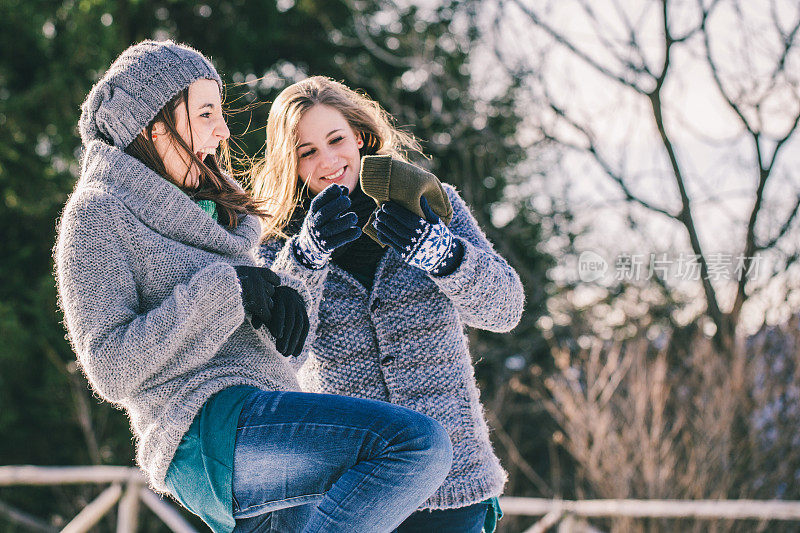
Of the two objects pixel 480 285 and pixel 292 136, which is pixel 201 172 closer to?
pixel 292 136

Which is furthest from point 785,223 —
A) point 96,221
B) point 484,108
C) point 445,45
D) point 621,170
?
point 96,221

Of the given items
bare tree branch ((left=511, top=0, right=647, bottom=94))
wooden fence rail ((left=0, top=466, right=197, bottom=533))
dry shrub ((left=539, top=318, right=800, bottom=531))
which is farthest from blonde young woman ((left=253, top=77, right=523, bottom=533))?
bare tree branch ((left=511, top=0, right=647, bottom=94))

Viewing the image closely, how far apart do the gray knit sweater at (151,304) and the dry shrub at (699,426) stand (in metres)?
3.69

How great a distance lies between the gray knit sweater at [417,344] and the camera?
1.94 metres

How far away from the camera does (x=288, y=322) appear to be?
1614 mm

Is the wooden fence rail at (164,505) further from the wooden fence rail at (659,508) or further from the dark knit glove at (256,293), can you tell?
the dark knit glove at (256,293)

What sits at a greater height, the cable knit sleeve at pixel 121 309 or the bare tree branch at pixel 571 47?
the bare tree branch at pixel 571 47

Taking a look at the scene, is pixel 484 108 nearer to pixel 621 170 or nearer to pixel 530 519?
pixel 621 170

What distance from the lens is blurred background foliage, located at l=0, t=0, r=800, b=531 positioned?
541cm

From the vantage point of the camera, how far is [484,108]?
26.8ft

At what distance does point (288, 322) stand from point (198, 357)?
19cm

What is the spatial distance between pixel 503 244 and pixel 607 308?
126 cm

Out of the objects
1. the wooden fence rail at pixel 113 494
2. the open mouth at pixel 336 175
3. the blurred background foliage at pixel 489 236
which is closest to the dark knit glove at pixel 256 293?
the open mouth at pixel 336 175

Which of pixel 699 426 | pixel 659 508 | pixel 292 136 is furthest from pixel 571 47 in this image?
pixel 292 136
